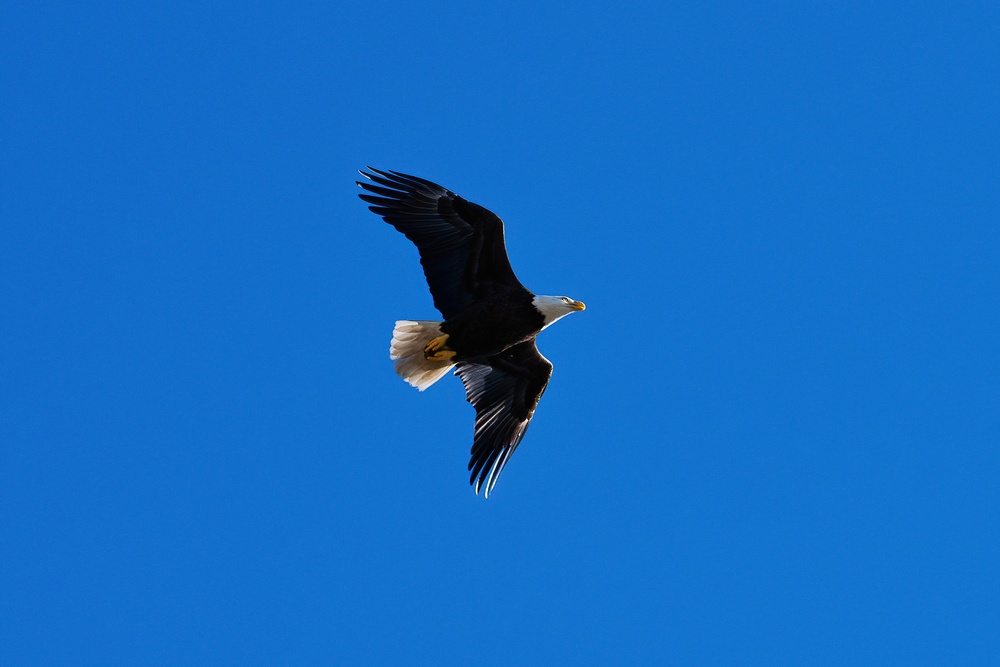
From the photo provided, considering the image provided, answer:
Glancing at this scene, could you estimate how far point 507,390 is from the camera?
37.2 feet

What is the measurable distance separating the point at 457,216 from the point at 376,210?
71cm

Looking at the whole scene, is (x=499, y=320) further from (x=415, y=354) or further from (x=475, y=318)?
(x=415, y=354)

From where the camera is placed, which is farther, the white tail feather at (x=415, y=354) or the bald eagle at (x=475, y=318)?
the white tail feather at (x=415, y=354)

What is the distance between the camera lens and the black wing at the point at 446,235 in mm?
10227

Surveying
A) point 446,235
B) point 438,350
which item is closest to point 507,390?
point 438,350

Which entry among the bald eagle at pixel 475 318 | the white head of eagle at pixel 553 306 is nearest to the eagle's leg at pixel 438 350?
the bald eagle at pixel 475 318

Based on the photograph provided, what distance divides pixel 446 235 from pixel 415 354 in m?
1.27

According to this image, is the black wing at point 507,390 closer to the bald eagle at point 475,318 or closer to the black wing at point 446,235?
the bald eagle at point 475,318

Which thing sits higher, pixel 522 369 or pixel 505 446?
pixel 522 369

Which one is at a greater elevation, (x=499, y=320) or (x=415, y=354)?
(x=415, y=354)

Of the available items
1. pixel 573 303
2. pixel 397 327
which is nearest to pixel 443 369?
pixel 397 327

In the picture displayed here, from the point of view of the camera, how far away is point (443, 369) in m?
11.1

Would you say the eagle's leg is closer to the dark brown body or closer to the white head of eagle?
the dark brown body

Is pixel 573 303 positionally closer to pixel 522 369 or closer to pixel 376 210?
pixel 522 369
